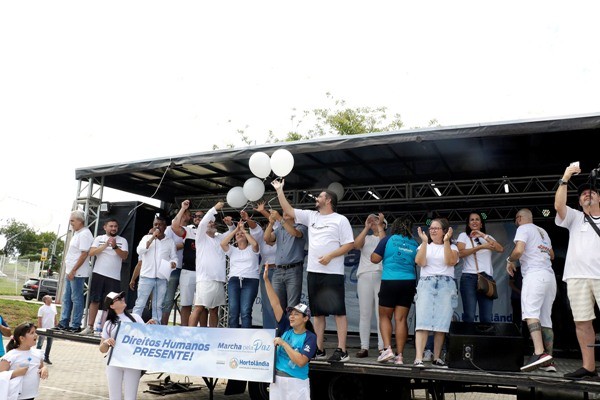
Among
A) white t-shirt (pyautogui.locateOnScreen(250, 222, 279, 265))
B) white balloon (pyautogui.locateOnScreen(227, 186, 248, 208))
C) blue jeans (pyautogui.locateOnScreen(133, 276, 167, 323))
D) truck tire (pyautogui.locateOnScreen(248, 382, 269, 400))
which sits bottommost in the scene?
truck tire (pyautogui.locateOnScreen(248, 382, 269, 400))

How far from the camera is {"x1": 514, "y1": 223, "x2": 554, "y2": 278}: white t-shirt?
463 centimetres

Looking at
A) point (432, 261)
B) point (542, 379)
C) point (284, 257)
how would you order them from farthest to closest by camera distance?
point (284, 257)
point (432, 261)
point (542, 379)

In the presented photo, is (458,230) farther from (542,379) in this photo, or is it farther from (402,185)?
(542,379)

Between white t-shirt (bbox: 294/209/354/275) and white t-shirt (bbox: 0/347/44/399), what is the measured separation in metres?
2.71

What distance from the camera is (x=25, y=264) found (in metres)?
28.7

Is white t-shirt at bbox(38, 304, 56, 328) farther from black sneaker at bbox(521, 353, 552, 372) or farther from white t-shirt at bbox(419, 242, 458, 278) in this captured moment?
black sneaker at bbox(521, 353, 552, 372)

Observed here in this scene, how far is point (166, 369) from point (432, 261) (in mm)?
2970

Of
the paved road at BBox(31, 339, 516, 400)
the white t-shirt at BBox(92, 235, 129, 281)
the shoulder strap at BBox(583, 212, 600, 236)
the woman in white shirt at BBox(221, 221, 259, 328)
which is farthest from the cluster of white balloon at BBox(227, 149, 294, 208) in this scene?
the paved road at BBox(31, 339, 516, 400)

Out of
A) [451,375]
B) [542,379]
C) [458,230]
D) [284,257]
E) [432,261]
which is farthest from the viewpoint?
[458,230]

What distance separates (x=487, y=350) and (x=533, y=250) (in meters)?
1.07

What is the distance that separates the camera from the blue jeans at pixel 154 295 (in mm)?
6457

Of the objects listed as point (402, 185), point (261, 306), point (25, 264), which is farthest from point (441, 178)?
point (25, 264)

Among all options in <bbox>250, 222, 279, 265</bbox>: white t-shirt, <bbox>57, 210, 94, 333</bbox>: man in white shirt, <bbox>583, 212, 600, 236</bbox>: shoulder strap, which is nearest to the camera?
<bbox>583, 212, 600, 236</bbox>: shoulder strap

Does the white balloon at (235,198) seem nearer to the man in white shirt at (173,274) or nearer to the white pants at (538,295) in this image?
the man in white shirt at (173,274)
